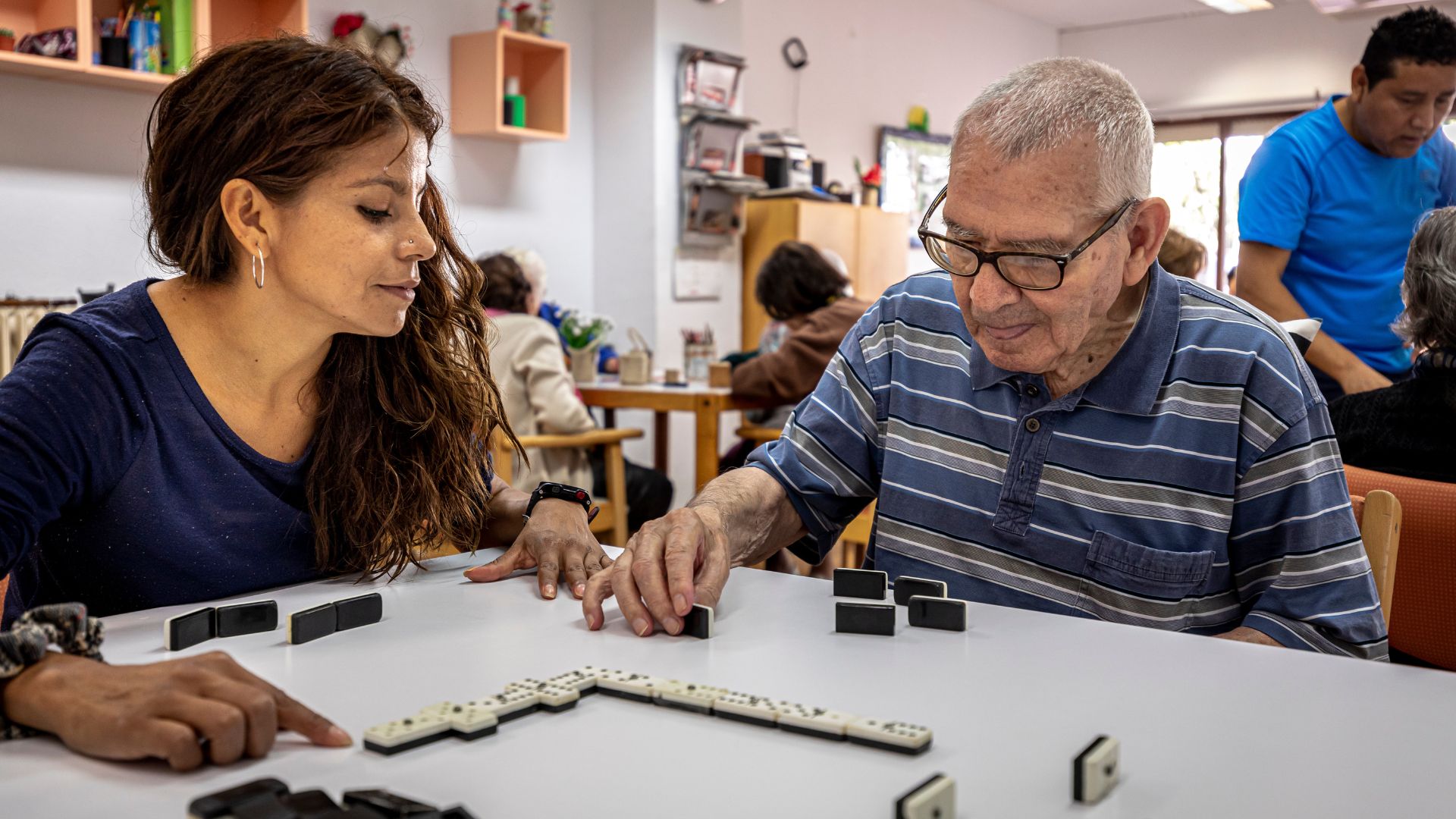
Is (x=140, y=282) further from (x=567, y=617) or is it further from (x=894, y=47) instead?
(x=894, y=47)

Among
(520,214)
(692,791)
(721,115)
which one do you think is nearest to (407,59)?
(520,214)

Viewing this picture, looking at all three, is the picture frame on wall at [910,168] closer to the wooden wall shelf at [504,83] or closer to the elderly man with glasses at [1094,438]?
the wooden wall shelf at [504,83]

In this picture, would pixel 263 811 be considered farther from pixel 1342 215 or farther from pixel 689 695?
pixel 1342 215

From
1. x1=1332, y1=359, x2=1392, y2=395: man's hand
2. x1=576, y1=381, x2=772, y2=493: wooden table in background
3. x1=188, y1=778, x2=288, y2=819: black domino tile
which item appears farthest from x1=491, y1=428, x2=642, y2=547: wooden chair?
x1=188, y1=778, x2=288, y2=819: black domino tile

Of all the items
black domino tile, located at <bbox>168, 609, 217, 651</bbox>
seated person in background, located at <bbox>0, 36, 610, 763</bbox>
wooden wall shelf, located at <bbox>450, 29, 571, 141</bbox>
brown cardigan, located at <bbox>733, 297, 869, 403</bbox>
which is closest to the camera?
black domino tile, located at <bbox>168, 609, 217, 651</bbox>

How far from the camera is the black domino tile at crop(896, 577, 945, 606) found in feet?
4.23

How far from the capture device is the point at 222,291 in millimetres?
1557

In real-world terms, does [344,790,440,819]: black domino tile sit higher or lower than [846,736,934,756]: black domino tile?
higher

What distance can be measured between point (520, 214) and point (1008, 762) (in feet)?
17.5

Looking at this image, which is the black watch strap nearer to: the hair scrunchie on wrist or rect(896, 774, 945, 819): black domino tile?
the hair scrunchie on wrist

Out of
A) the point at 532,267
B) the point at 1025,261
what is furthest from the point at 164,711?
the point at 532,267

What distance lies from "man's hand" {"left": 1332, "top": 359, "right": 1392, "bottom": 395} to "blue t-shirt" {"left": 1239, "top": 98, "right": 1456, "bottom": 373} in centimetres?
23

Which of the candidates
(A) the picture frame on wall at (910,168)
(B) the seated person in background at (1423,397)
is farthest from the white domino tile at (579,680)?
(A) the picture frame on wall at (910,168)

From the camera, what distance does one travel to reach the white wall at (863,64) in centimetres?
741
